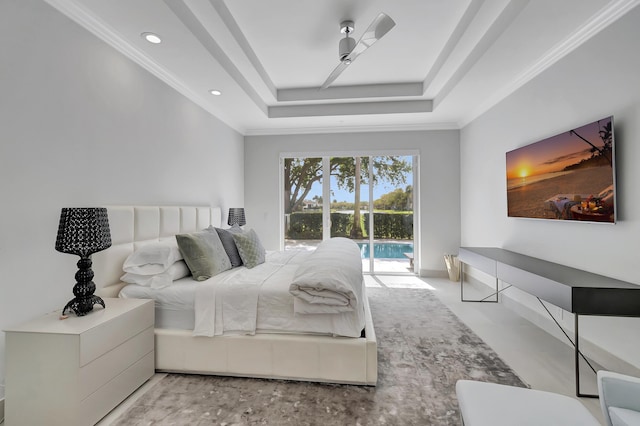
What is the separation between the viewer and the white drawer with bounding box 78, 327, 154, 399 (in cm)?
152

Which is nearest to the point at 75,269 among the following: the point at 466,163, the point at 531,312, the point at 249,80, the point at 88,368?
the point at 88,368

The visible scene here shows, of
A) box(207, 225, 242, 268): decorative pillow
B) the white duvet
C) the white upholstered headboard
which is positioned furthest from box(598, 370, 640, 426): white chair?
the white upholstered headboard

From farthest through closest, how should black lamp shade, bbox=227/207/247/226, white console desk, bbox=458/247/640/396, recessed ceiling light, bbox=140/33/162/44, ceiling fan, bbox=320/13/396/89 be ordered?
black lamp shade, bbox=227/207/247/226
recessed ceiling light, bbox=140/33/162/44
ceiling fan, bbox=320/13/396/89
white console desk, bbox=458/247/640/396

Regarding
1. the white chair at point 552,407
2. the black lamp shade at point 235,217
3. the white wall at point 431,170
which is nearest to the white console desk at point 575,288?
the white chair at point 552,407

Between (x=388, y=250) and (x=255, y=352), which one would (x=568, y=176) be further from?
(x=388, y=250)

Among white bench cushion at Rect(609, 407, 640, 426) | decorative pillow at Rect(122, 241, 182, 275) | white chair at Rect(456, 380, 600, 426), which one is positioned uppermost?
decorative pillow at Rect(122, 241, 182, 275)

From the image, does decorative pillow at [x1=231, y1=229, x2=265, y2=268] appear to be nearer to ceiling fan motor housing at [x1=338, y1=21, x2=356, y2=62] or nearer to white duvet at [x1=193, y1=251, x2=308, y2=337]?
white duvet at [x1=193, y1=251, x2=308, y2=337]

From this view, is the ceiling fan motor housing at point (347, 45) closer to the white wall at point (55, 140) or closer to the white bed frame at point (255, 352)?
the white wall at point (55, 140)

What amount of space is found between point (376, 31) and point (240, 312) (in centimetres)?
231

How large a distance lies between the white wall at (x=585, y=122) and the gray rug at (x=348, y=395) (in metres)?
1.01

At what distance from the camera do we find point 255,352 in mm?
2018

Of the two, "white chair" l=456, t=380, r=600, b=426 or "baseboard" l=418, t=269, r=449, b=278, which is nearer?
"white chair" l=456, t=380, r=600, b=426

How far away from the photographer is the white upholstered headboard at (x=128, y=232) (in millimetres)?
2146

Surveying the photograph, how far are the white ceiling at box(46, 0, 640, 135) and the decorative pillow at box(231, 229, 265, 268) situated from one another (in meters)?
1.70
